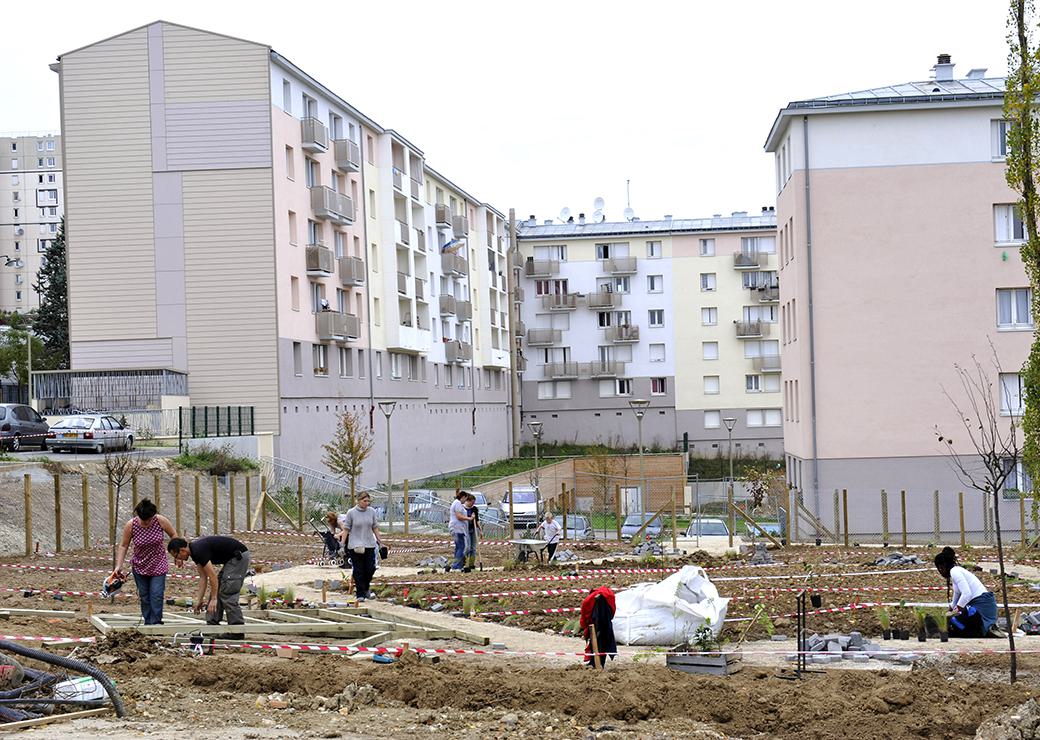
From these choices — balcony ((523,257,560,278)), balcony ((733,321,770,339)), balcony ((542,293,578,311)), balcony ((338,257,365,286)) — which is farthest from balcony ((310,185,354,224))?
balcony ((733,321,770,339))

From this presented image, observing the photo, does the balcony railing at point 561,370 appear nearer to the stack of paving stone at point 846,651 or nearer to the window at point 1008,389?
the window at point 1008,389

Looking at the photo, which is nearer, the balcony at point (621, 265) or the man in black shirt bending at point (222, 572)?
the man in black shirt bending at point (222, 572)

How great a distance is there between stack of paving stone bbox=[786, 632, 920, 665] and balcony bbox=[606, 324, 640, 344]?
68.1m

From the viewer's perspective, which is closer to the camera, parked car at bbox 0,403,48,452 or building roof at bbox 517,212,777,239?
parked car at bbox 0,403,48,452

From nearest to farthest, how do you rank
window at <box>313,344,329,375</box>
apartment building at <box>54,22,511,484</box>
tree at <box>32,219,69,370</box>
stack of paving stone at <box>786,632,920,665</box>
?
stack of paving stone at <box>786,632,920,665</box> → apartment building at <box>54,22,511,484</box> → window at <box>313,344,329,375</box> → tree at <box>32,219,69,370</box>

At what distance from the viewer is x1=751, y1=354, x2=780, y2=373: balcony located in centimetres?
8194

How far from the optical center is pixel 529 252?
86750 mm

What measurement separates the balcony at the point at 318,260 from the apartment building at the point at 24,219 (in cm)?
8488

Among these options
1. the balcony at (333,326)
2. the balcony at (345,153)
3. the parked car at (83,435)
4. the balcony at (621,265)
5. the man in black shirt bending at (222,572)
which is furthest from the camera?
the balcony at (621,265)

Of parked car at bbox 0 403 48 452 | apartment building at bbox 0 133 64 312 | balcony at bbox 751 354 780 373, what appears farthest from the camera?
apartment building at bbox 0 133 64 312

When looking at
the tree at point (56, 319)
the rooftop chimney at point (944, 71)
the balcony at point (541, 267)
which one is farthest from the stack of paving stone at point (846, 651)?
the tree at point (56, 319)

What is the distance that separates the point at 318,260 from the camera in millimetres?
49312

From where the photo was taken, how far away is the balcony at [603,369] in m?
84.3

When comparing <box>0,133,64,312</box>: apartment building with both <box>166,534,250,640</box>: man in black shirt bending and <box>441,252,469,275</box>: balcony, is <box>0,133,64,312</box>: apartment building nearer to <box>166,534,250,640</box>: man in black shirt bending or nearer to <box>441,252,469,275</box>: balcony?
<box>441,252,469,275</box>: balcony
